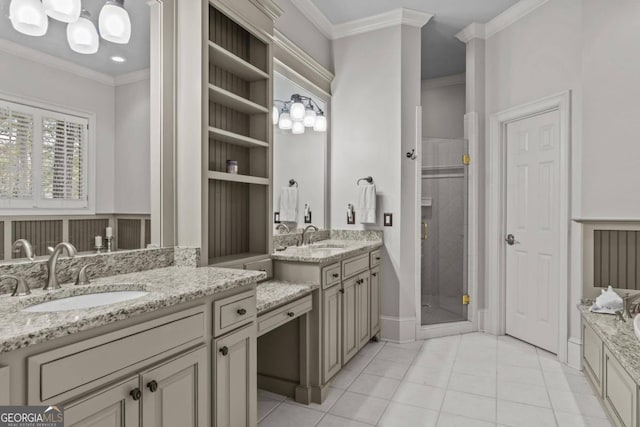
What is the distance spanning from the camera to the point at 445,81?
4930 mm

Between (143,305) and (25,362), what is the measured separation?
12.7 inches

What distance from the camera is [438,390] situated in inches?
99.2

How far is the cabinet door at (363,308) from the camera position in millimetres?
2979

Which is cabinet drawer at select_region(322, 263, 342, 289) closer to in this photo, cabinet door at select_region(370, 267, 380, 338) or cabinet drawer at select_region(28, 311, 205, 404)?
cabinet door at select_region(370, 267, 380, 338)

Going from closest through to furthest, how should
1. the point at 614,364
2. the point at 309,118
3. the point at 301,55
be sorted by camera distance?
the point at 614,364
the point at 301,55
the point at 309,118

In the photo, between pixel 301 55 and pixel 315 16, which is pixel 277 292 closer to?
pixel 301 55

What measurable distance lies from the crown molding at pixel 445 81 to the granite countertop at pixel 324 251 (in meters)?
2.65

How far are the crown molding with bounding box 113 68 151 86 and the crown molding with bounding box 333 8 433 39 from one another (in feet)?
7.85

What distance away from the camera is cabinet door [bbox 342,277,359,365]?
2.71 meters

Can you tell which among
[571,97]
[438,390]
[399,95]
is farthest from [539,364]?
[399,95]

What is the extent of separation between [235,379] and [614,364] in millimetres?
1943

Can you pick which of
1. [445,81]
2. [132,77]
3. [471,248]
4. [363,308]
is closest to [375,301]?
[363,308]

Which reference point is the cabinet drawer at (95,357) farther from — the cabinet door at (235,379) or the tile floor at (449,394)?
the tile floor at (449,394)

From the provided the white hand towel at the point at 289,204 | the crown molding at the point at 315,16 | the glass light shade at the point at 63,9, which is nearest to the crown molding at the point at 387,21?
the crown molding at the point at 315,16
